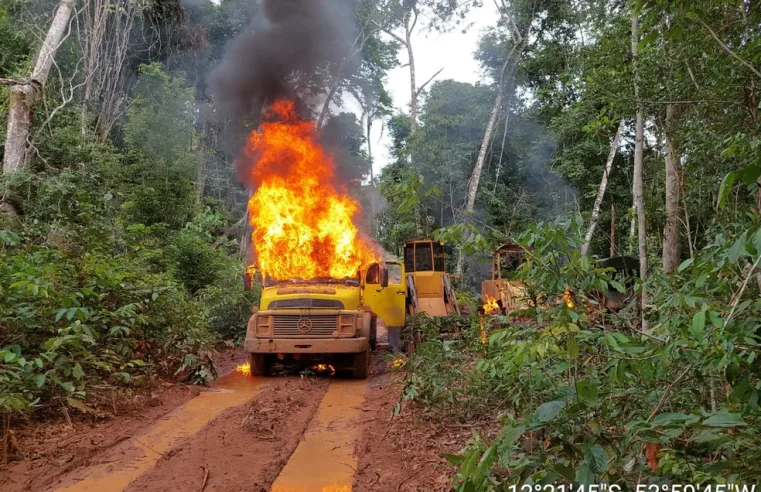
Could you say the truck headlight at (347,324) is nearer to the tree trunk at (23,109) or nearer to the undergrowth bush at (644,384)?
the undergrowth bush at (644,384)

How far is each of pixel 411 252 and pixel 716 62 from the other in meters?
9.33

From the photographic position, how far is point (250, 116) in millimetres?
15273

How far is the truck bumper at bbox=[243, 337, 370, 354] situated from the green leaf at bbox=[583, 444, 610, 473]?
7.32 meters

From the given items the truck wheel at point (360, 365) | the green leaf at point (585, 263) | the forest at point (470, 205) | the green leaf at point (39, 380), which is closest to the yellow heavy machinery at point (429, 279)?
the forest at point (470, 205)

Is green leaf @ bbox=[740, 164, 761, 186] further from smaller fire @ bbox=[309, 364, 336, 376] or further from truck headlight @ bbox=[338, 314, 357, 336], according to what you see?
smaller fire @ bbox=[309, 364, 336, 376]

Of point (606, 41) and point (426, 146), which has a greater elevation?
point (426, 146)

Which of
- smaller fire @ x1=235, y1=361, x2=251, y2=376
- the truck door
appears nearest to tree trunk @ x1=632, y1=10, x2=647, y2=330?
the truck door

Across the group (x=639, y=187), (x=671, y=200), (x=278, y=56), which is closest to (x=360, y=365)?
(x=639, y=187)

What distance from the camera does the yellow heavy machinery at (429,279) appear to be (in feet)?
43.5

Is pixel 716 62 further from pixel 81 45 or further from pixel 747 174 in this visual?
pixel 81 45

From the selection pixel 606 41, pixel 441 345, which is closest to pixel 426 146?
pixel 606 41

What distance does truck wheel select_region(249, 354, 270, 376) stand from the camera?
970 centimetres

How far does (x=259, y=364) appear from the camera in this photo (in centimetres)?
972

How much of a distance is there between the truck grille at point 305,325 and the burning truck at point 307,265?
0.06ft
